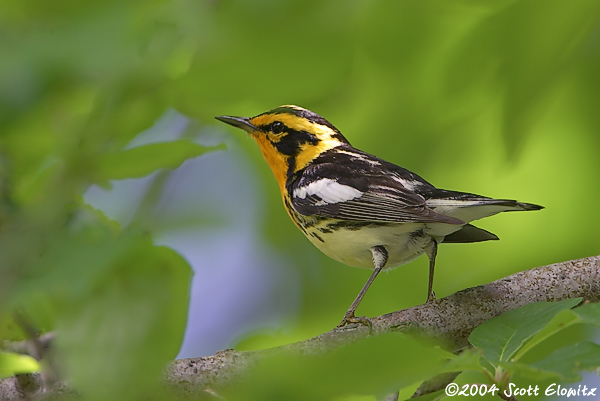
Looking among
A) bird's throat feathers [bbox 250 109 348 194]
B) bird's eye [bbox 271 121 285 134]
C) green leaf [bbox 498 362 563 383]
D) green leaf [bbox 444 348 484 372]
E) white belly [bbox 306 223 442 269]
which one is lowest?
green leaf [bbox 498 362 563 383]

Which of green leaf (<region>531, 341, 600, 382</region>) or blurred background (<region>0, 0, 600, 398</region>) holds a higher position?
blurred background (<region>0, 0, 600, 398</region>)

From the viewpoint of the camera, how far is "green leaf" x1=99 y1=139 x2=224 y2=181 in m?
1.97

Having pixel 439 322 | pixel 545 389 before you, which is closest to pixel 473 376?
pixel 439 322

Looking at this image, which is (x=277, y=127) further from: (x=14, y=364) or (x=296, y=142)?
(x=14, y=364)

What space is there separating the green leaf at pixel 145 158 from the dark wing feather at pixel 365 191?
3.57ft

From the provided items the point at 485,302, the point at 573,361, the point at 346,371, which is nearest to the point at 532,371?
the point at 573,361

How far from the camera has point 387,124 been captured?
3406 mm

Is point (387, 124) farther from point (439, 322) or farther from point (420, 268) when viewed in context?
point (439, 322)

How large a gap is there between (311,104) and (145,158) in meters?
0.64

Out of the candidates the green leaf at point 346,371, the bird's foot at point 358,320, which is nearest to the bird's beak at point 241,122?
the bird's foot at point 358,320

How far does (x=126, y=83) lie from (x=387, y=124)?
196 cm

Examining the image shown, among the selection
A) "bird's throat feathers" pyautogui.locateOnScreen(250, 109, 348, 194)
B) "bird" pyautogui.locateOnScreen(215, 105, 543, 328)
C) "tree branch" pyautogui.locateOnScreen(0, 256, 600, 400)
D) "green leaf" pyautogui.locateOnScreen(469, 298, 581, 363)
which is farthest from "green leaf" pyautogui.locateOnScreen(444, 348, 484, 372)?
"bird's throat feathers" pyautogui.locateOnScreen(250, 109, 348, 194)

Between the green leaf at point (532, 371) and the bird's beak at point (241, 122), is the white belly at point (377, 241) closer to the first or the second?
the bird's beak at point (241, 122)

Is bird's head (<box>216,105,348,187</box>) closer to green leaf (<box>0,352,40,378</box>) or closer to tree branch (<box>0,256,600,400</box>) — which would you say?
tree branch (<box>0,256,600,400</box>)
